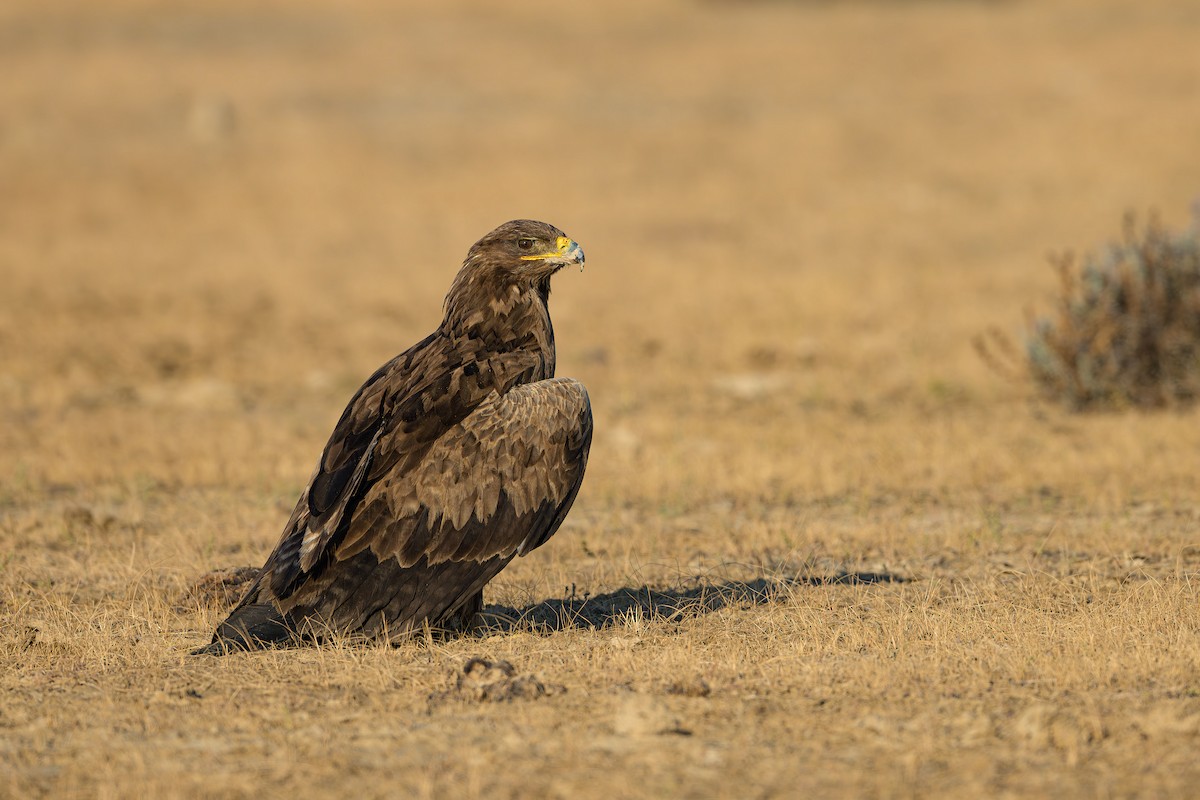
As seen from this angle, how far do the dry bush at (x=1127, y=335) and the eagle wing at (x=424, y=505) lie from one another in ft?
27.2

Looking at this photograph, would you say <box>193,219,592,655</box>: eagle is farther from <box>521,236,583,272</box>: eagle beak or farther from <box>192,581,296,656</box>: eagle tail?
<box>521,236,583,272</box>: eagle beak

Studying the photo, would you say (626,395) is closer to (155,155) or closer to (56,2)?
(155,155)

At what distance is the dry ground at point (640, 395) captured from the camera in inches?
228

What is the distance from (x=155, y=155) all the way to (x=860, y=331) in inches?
627

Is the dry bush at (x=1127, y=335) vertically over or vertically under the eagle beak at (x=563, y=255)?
under

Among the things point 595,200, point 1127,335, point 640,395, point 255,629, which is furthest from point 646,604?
point 595,200

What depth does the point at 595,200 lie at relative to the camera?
85.5ft

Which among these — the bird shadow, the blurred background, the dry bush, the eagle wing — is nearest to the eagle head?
the eagle wing

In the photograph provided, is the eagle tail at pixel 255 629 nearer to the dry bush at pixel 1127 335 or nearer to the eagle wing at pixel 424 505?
the eagle wing at pixel 424 505

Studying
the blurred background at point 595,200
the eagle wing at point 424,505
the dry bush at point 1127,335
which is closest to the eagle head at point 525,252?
the eagle wing at point 424,505

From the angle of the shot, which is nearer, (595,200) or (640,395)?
(640,395)

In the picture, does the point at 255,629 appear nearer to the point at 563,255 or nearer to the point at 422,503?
the point at 422,503

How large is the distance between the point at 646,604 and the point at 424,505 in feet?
5.47

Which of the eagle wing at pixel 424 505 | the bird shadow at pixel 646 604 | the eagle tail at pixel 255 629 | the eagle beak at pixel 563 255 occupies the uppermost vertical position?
the eagle beak at pixel 563 255
